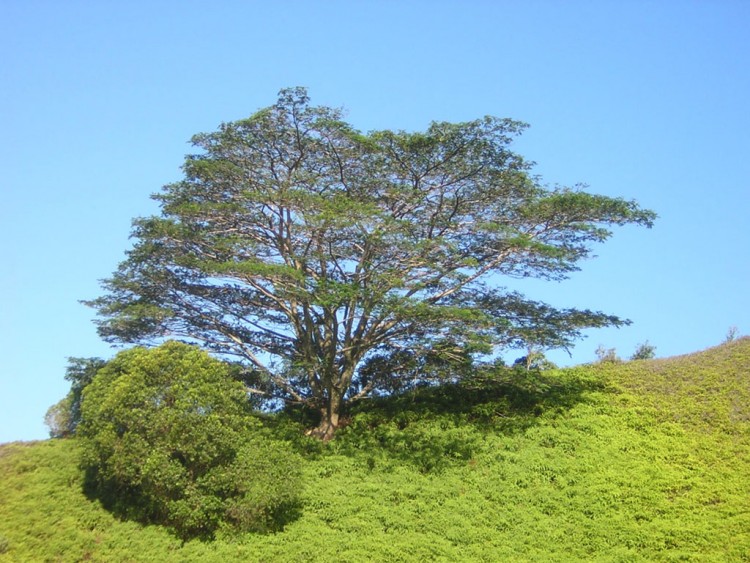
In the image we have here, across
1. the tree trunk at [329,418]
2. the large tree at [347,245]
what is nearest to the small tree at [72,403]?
the large tree at [347,245]

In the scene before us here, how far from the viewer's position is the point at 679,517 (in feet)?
48.8

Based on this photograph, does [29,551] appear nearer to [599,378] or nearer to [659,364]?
[599,378]

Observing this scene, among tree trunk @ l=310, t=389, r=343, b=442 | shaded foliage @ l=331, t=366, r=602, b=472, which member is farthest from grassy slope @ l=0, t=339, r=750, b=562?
tree trunk @ l=310, t=389, r=343, b=442

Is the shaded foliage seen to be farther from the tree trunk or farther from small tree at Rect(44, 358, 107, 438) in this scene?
small tree at Rect(44, 358, 107, 438)

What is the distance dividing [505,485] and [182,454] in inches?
256

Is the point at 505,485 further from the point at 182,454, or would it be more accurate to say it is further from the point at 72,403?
the point at 72,403

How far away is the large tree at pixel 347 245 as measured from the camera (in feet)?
60.3

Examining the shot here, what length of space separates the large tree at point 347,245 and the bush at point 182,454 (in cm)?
313

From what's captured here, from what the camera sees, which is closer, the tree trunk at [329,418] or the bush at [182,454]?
the bush at [182,454]

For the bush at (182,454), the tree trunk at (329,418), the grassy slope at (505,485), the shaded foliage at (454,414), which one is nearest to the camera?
the grassy slope at (505,485)

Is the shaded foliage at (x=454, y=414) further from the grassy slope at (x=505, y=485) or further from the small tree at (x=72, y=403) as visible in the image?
the small tree at (x=72, y=403)

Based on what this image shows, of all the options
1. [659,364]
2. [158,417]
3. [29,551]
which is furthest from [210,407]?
[659,364]

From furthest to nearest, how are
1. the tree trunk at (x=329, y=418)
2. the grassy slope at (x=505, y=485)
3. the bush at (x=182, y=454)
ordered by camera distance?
the tree trunk at (x=329, y=418)
the bush at (x=182, y=454)
the grassy slope at (x=505, y=485)

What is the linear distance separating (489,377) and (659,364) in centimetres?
518
